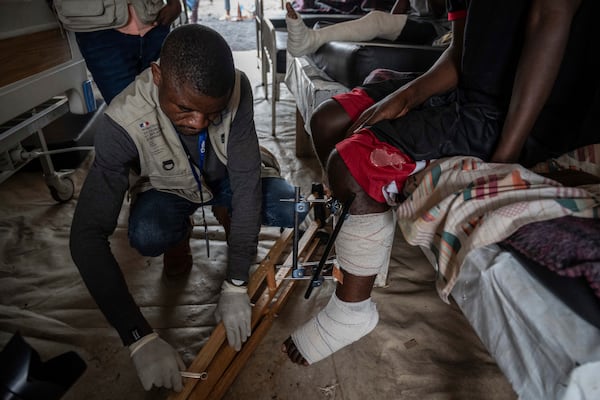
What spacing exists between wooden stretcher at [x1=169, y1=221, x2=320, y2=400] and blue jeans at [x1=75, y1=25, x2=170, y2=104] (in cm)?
85

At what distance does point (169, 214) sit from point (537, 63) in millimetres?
949

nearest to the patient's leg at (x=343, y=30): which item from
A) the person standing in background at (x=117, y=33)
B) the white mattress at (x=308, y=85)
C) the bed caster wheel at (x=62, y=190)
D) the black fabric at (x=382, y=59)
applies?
the white mattress at (x=308, y=85)

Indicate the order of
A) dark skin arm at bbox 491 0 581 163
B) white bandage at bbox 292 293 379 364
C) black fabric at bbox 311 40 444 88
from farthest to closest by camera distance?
1. black fabric at bbox 311 40 444 88
2. white bandage at bbox 292 293 379 364
3. dark skin arm at bbox 491 0 581 163

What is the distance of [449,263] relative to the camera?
635mm

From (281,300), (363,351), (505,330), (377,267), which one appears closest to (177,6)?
(281,300)

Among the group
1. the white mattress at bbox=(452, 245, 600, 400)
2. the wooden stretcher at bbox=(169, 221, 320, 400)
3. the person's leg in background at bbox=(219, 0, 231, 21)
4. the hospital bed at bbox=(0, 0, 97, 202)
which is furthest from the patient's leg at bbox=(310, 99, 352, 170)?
the person's leg in background at bbox=(219, 0, 231, 21)

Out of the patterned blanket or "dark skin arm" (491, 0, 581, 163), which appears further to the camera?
"dark skin arm" (491, 0, 581, 163)

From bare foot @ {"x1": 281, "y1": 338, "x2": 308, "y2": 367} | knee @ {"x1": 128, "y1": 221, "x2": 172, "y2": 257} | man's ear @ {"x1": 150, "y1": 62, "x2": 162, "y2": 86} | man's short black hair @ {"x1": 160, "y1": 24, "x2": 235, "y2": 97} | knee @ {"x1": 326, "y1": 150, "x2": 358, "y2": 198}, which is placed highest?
man's short black hair @ {"x1": 160, "y1": 24, "x2": 235, "y2": 97}

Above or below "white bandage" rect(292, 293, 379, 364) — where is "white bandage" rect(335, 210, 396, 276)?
above

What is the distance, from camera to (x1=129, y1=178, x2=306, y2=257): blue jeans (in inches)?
42.9

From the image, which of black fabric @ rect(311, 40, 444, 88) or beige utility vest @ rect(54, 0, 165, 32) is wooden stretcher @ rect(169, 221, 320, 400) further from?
beige utility vest @ rect(54, 0, 165, 32)

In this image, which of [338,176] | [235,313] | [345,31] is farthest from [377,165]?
[345,31]

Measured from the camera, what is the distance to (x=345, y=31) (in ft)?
5.48

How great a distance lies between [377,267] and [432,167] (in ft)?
0.78
